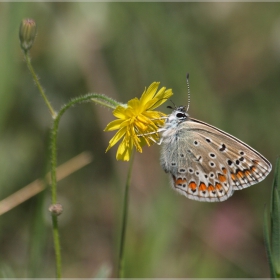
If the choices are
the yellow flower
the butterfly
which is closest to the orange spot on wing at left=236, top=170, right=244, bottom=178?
the butterfly

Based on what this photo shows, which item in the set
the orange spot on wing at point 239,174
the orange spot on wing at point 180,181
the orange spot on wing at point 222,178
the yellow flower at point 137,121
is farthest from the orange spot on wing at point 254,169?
the yellow flower at point 137,121

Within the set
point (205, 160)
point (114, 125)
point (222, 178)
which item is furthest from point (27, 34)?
point (222, 178)

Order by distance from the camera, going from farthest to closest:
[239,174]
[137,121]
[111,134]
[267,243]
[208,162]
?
[111,134], [208,162], [239,174], [137,121], [267,243]

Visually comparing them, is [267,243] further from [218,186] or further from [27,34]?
[27,34]

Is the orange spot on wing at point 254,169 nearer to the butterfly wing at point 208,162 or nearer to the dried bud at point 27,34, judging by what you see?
the butterfly wing at point 208,162

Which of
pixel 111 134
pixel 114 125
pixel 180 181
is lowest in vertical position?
pixel 180 181

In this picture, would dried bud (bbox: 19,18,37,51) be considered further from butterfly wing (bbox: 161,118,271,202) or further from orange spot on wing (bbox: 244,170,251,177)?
orange spot on wing (bbox: 244,170,251,177)

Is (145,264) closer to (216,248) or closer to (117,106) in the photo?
(216,248)
